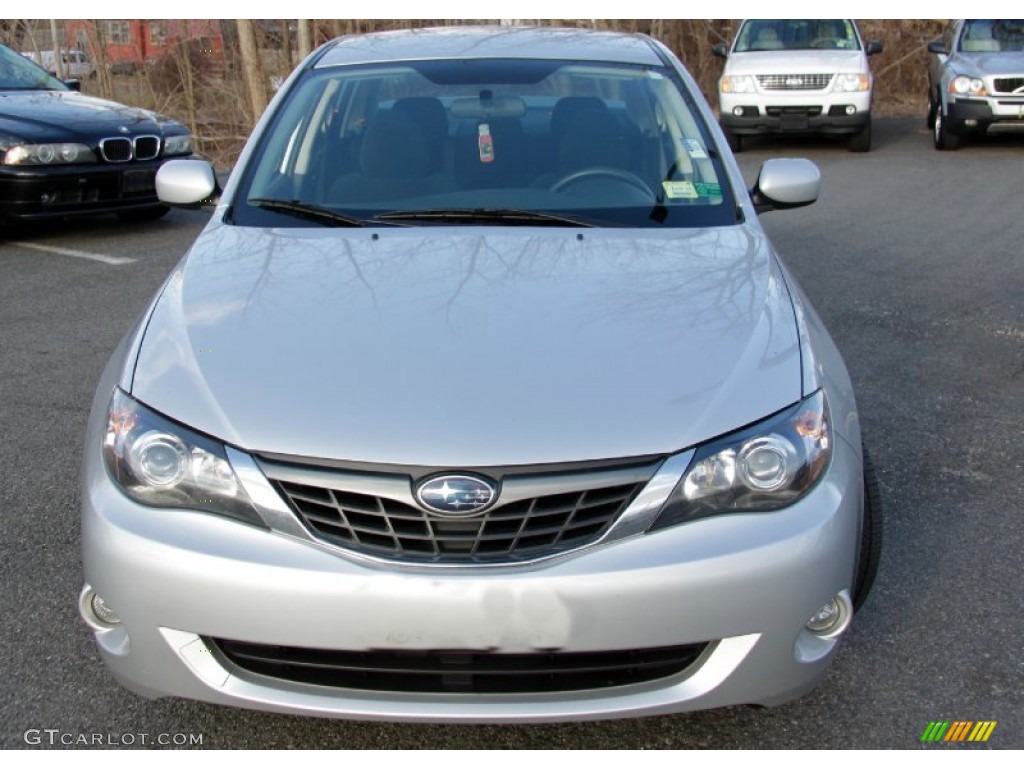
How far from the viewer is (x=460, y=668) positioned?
2402mm

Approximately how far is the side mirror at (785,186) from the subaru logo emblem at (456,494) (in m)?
2.01

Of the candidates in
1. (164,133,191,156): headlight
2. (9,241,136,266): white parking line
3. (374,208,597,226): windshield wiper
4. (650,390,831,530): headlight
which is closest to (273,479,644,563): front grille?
(650,390,831,530): headlight

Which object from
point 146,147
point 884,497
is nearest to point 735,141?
point 146,147

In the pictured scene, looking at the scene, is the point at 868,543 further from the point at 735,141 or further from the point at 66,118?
the point at 735,141

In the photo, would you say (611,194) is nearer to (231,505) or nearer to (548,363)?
(548,363)

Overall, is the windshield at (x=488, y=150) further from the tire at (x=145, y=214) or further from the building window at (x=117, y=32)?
the building window at (x=117, y=32)

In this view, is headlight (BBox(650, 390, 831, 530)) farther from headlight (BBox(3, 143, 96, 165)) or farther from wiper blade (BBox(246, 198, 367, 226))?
headlight (BBox(3, 143, 96, 165))

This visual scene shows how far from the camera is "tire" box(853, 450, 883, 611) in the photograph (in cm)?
278

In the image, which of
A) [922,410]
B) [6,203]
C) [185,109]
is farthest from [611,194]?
[185,109]

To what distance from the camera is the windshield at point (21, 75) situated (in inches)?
392

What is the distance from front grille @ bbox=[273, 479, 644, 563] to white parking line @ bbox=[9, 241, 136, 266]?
6599mm

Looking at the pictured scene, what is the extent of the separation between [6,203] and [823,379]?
7590mm

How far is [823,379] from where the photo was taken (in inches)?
109

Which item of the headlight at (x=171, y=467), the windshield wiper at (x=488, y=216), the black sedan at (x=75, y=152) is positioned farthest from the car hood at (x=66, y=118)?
the headlight at (x=171, y=467)
